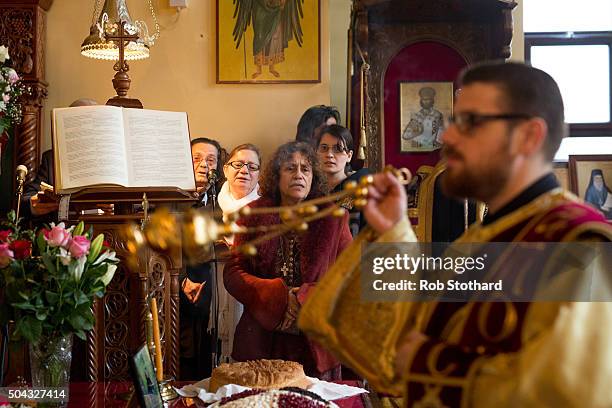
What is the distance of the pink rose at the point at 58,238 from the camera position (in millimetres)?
2566

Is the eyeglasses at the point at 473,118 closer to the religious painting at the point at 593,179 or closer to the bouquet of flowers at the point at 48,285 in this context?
the bouquet of flowers at the point at 48,285

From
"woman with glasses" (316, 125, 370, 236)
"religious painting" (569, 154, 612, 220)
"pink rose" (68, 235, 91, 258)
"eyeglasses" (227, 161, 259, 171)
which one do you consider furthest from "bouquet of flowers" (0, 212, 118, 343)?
"religious painting" (569, 154, 612, 220)

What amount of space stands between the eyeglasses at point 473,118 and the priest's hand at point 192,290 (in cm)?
331

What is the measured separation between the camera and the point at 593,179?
640 cm

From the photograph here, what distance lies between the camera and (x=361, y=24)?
5.40 m

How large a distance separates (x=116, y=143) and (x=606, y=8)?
462 centimetres

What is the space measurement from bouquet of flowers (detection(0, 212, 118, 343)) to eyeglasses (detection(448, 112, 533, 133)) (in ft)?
4.97

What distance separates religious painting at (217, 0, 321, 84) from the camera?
6.66 m

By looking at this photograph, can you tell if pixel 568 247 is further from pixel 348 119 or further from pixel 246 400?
pixel 348 119

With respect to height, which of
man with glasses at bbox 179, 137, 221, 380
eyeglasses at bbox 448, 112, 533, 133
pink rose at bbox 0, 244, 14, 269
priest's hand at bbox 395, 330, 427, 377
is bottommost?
man with glasses at bbox 179, 137, 221, 380

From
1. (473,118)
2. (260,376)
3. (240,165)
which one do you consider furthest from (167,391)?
(240,165)

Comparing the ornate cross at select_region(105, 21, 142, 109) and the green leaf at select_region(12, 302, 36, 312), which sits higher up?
the ornate cross at select_region(105, 21, 142, 109)

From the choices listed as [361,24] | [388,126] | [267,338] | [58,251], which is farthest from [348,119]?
[58,251]

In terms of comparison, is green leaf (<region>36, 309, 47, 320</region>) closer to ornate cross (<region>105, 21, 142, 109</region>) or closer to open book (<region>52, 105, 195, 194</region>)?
open book (<region>52, 105, 195, 194</region>)
